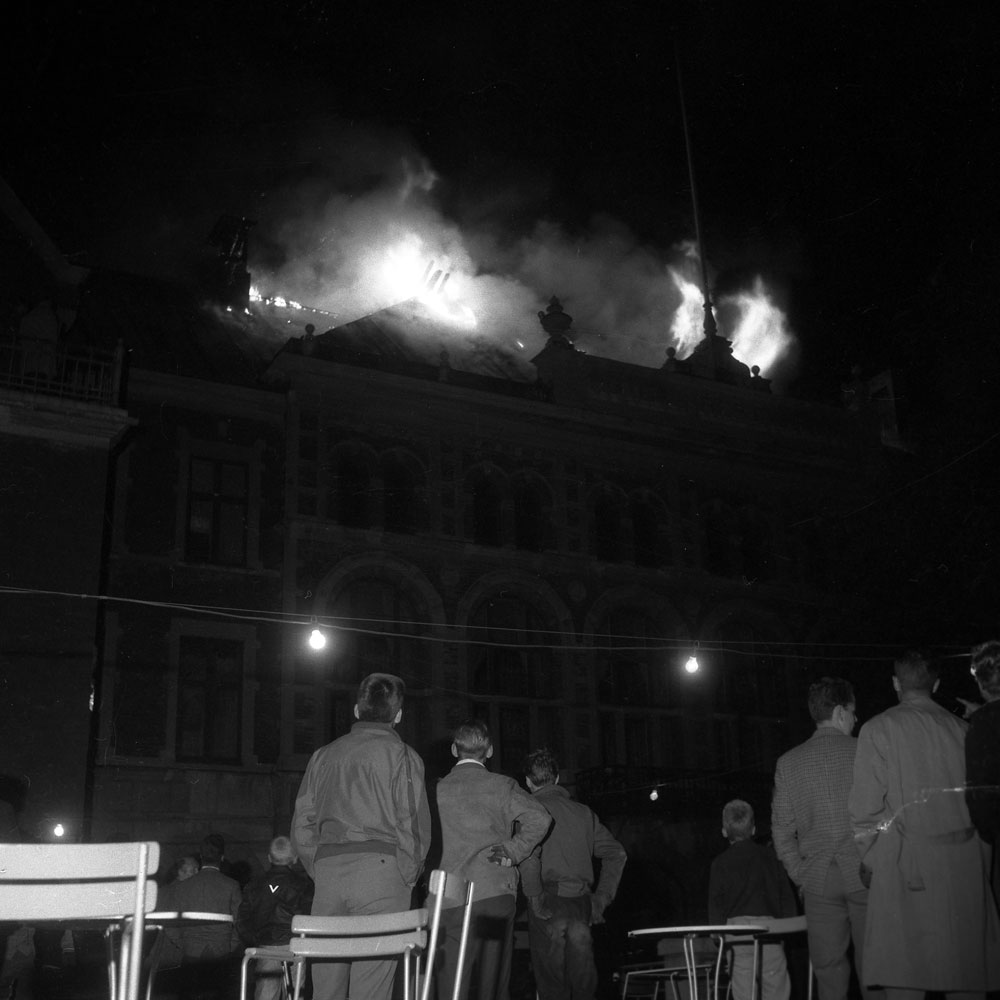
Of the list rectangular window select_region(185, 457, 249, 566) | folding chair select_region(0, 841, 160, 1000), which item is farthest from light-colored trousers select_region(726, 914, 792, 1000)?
rectangular window select_region(185, 457, 249, 566)

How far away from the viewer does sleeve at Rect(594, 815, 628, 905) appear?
8.42 m

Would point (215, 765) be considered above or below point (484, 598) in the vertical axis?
below

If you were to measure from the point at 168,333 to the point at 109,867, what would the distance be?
2067cm

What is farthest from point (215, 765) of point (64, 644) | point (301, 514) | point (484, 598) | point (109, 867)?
point (109, 867)

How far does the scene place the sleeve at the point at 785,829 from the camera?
6.79 meters

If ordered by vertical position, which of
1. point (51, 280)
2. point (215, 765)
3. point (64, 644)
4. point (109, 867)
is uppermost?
point (51, 280)

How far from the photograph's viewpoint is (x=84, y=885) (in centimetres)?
430

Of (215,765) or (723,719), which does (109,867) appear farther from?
(723,719)

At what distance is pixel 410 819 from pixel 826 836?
7.93ft

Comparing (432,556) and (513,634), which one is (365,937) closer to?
(432,556)

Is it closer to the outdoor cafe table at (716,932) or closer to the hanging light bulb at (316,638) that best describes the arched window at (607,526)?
the hanging light bulb at (316,638)

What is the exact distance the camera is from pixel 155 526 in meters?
20.5

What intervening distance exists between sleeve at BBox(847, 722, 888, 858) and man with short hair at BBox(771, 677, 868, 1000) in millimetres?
980

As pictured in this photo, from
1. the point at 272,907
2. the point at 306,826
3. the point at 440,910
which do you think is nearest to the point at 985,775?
the point at 440,910
